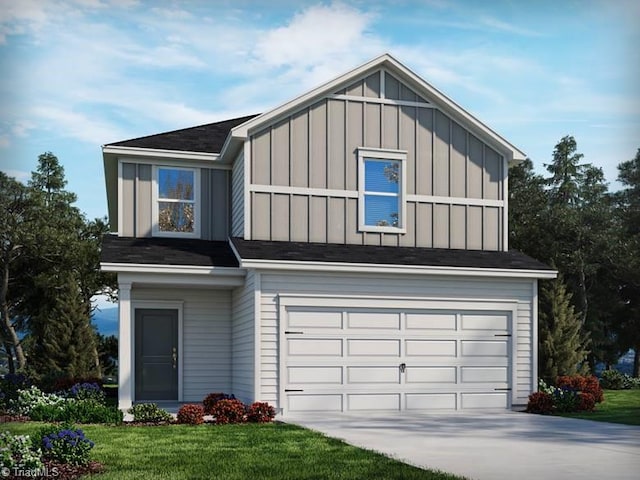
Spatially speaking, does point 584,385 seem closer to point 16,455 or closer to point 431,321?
point 431,321

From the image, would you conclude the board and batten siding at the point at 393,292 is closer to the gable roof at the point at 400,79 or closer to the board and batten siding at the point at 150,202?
the gable roof at the point at 400,79

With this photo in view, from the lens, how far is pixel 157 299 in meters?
17.5

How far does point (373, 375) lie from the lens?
15586 millimetres

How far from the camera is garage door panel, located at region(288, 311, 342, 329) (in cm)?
1511

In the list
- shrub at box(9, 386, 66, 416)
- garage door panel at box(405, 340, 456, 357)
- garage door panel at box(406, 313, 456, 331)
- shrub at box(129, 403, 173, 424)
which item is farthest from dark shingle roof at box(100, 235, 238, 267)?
garage door panel at box(405, 340, 456, 357)

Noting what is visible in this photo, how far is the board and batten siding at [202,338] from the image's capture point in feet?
57.6

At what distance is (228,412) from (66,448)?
17.3 feet

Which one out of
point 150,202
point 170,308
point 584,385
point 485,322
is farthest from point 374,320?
point 150,202

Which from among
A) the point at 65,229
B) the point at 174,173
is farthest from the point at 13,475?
the point at 65,229

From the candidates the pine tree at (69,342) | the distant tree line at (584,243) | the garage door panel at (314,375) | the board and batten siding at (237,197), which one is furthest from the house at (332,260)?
the distant tree line at (584,243)

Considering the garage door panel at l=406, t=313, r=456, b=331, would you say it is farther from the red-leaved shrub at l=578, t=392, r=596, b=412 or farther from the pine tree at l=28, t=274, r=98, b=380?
the pine tree at l=28, t=274, r=98, b=380

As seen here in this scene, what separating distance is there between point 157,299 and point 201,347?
143 cm

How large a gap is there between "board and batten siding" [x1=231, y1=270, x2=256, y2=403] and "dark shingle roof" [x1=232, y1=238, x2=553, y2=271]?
23.2 inches

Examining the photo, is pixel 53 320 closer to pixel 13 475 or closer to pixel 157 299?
pixel 157 299
